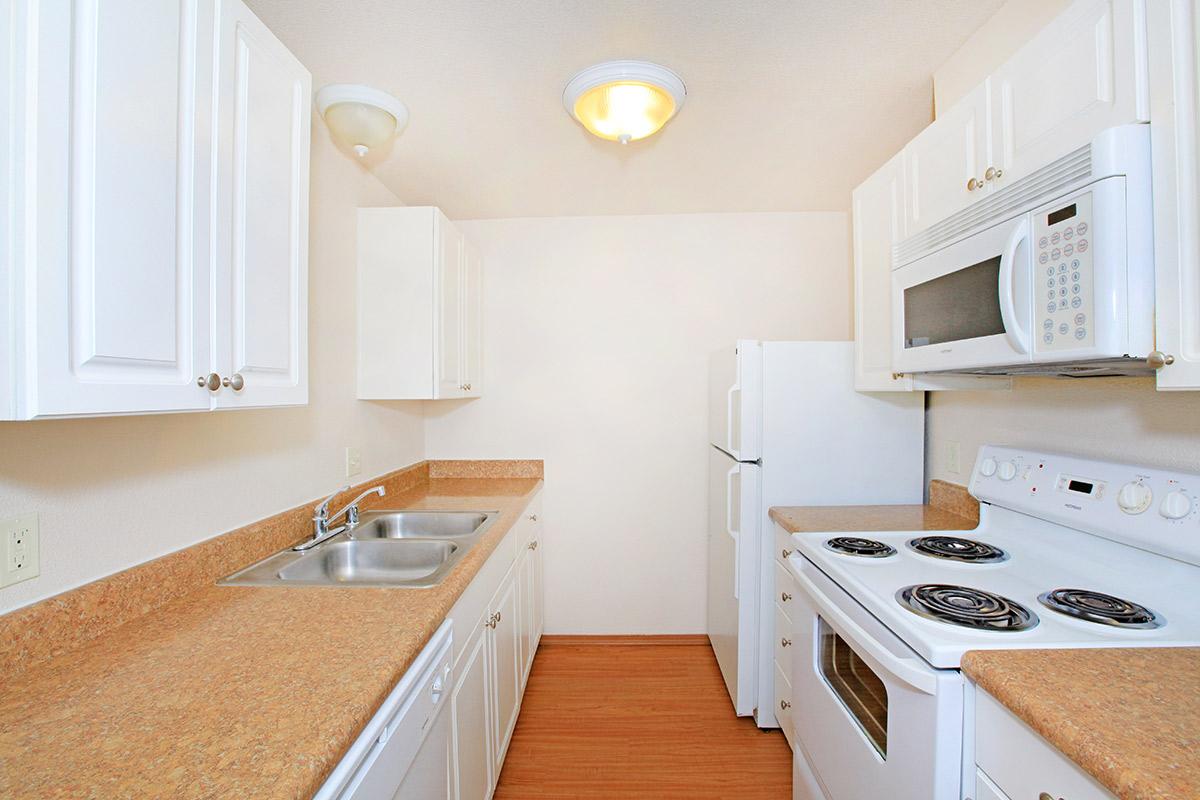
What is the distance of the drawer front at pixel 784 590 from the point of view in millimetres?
1829

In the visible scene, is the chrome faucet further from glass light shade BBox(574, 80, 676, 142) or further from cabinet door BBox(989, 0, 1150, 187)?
cabinet door BBox(989, 0, 1150, 187)

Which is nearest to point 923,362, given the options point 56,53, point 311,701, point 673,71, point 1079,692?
point 1079,692

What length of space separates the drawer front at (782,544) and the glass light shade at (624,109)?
1540 mm

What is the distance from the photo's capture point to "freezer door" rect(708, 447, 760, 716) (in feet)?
6.75

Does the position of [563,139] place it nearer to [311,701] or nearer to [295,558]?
[295,558]

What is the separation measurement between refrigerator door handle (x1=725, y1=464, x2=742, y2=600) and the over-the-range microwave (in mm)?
872

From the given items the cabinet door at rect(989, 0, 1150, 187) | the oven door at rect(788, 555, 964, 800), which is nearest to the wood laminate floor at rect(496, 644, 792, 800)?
the oven door at rect(788, 555, 964, 800)

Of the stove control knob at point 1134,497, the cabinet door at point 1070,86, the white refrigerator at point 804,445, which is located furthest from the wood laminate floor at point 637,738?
the cabinet door at point 1070,86

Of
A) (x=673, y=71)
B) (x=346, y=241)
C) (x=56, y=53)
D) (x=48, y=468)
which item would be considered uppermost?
(x=673, y=71)

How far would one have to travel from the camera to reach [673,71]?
155 cm

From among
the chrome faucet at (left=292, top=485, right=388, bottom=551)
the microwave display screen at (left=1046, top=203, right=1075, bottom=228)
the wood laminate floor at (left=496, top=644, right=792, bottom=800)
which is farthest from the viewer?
the wood laminate floor at (left=496, top=644, right=792, bottom=800)

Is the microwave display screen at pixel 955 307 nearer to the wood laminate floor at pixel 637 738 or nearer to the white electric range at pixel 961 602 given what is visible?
the white electric range at pixel 961 602

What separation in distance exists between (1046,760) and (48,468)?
1790 mm

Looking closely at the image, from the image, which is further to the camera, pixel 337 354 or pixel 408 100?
pixel 337 354
